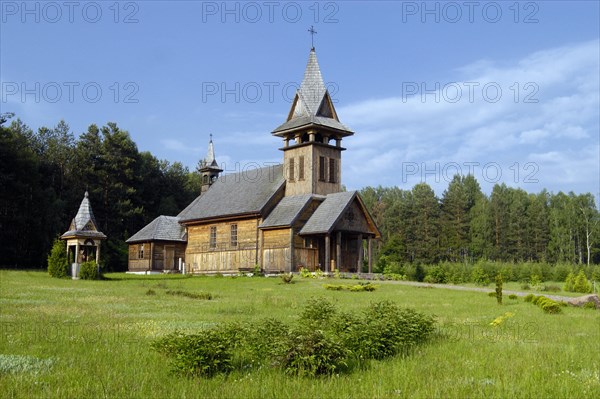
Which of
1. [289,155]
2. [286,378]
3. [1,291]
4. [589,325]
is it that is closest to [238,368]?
[286,378]

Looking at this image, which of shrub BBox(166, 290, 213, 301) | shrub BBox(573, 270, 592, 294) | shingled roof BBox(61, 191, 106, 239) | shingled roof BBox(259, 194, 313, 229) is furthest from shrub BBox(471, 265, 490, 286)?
shingled roof BBox(61, 191, 106, 239)

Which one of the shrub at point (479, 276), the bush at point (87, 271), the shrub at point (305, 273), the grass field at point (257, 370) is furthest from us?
the shrub at point (479, 276)

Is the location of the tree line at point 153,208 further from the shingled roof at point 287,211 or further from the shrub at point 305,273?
the shrub at point 305,273

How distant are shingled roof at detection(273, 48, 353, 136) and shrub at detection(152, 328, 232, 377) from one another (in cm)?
3696

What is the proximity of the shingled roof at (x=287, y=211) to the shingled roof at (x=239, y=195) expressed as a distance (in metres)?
0.93

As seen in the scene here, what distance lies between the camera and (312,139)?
149 ft

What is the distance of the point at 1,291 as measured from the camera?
77.2 ft

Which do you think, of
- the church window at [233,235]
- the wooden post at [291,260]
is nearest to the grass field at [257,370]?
the wooden post at [291,260]

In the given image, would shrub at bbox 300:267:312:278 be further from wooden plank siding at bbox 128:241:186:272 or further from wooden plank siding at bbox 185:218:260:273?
wooden plank siding at bbox 128:241:186:272

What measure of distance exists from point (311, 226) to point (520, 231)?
189ft

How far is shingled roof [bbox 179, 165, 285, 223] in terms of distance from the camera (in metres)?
47.3

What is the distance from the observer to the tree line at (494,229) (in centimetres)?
8956

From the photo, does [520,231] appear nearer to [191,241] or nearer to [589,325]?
[191,241]

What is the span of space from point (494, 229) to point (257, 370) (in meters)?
89.8
